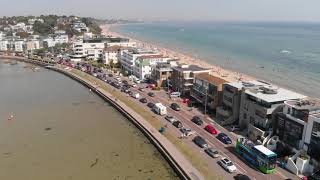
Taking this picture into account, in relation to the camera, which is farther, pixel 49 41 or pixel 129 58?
pixel 49 41

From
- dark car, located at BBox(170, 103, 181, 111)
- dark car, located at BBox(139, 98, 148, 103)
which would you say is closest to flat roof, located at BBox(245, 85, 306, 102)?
dark car, located at BBox(170, 103, 181, 111)

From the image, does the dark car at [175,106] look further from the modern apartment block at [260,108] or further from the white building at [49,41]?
the white building at [49,41]

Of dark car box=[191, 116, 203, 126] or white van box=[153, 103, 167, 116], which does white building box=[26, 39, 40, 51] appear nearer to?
white van box=[153, 103, 167, 116]

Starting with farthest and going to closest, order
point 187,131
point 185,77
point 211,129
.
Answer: point 185,77
point 211,129
point 187,131

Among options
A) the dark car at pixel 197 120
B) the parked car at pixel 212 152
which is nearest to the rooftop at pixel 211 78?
the dark car at pixel 197 120

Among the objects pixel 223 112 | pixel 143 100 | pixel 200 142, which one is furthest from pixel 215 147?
pixel 143 100

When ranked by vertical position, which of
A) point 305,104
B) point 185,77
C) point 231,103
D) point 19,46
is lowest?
point 19,46

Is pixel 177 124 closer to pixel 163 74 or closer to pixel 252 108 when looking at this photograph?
pixel 252 108
